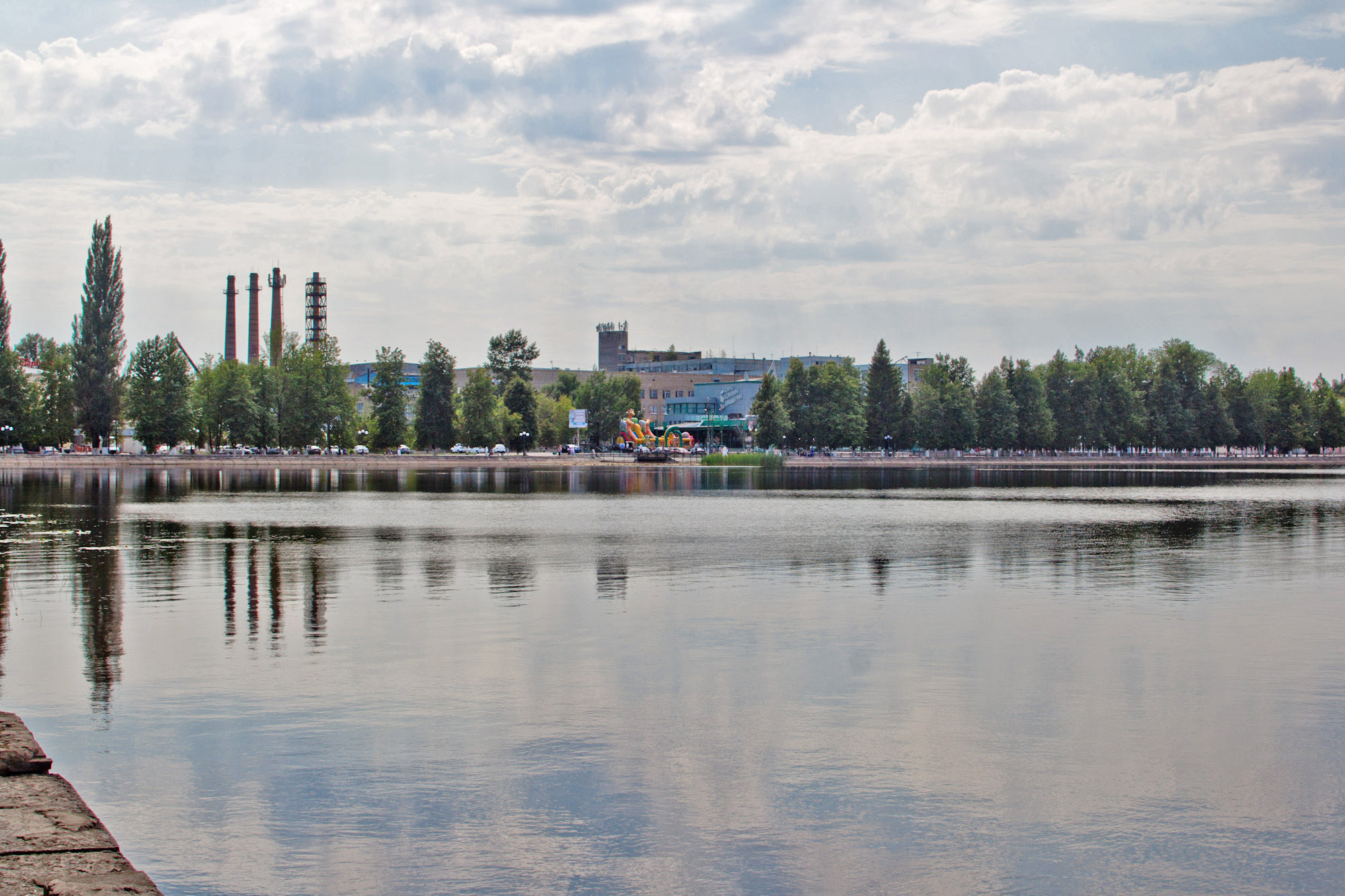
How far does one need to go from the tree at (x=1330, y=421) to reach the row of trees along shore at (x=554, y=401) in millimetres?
272

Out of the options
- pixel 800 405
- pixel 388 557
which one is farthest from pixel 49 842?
pixel 800 405

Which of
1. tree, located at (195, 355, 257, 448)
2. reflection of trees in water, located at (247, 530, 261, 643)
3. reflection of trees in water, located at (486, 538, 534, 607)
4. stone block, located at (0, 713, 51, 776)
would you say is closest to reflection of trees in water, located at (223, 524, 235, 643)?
reflection of trees in water, located at (247, 530, 261, 643)

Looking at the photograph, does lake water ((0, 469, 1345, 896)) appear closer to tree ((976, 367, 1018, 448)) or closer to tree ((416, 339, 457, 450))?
tree ((416, 339, 457, 450))

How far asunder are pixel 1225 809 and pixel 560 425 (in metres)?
157

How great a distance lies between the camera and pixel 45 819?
29.3 feet

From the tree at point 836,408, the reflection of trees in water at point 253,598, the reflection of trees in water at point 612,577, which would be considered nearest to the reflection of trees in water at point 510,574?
the reflection of trees in water at point 612,577

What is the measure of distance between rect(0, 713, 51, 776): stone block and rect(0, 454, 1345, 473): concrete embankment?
3730 inches

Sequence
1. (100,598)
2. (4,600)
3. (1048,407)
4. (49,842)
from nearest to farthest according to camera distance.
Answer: (49,842) → (4,600) → (100,598) → (1048,407)

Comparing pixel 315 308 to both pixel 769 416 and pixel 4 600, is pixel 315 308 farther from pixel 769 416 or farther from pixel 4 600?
pixel 4 600

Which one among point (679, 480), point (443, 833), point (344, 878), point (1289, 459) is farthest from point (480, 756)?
point (1289, 459)

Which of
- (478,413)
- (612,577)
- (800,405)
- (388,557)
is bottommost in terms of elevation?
(612,577)

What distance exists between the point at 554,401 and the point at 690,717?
170114mm

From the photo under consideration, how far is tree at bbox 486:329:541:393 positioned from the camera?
547 feet

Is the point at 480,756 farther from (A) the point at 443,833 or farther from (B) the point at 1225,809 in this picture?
(B) the point at 1225,809
